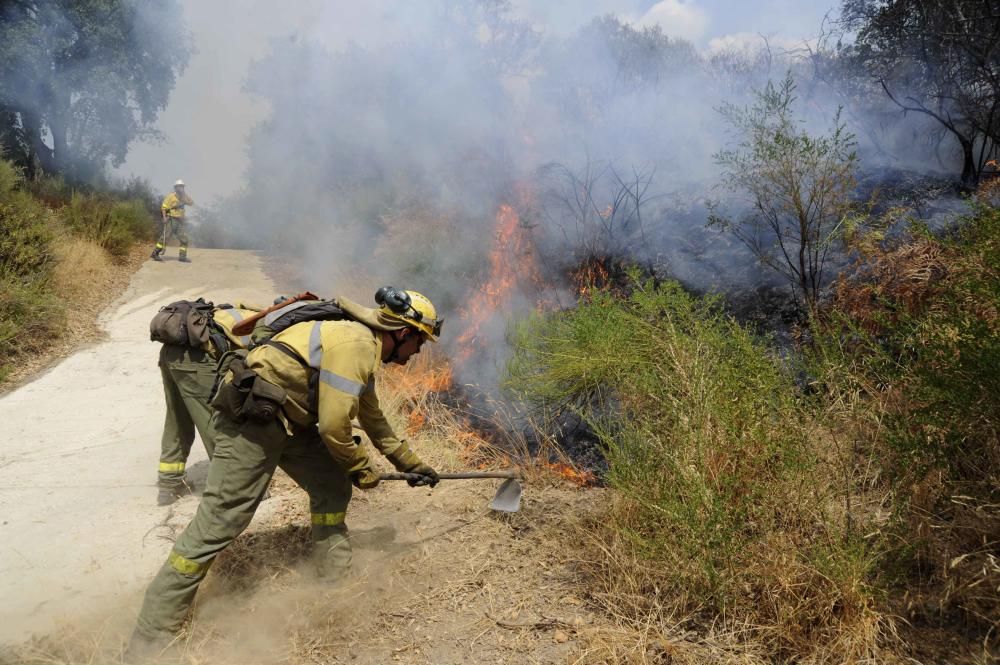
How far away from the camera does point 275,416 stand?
9.83 ft

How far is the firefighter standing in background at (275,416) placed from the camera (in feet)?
9.26

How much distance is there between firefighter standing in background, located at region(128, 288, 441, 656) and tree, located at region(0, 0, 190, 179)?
14.4m

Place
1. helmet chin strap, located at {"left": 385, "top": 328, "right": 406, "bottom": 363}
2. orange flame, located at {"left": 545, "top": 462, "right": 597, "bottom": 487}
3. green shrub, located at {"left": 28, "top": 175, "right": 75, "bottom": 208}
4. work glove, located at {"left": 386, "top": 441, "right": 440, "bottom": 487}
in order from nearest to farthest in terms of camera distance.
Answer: helmet chin strap, located at {"left": 385, "top": 328, "right": 406, "bottom": 363}, work glove, located at {"left": 386, "top": 441, "right": 440, "bottom": 487}, orange flame, located at {"left": 545, "top": 462, "right": 597, "bottom": 487}, green shrub, located at {"left": 28, "top": 175, "right": 75, "bottom": 208}

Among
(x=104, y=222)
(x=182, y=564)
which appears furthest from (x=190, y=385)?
(x=104, y=222)

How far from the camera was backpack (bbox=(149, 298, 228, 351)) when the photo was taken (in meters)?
4.11

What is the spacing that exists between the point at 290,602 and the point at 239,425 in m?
0.97

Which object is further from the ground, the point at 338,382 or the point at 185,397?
the point at 338,382

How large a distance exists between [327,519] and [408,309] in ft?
4.05

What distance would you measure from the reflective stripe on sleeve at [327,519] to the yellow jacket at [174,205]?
10.7 metres

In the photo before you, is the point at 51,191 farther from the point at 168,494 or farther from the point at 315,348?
the point at 315,348

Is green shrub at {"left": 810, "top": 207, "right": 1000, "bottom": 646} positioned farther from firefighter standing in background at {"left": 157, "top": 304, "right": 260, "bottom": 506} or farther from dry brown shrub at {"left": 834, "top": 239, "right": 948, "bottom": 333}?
firefighter standing in background at {"left": 157, "top": 304, "right": 260, "bottom": 506}

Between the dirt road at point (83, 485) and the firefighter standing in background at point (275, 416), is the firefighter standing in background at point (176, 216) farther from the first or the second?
the firefighter standing in background at point (275, 416)

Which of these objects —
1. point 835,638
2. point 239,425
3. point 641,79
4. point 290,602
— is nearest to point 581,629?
point 835,638

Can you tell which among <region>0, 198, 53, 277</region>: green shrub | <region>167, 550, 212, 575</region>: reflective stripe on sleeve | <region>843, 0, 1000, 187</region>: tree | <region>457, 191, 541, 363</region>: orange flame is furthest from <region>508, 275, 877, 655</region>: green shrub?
<region>0, 198, 53, 277</region>: green shrub
